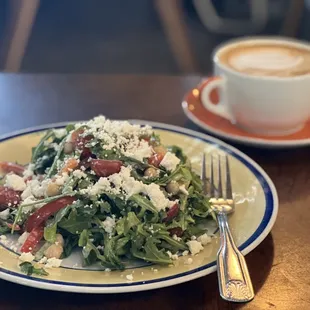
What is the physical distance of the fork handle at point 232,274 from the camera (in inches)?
27.2

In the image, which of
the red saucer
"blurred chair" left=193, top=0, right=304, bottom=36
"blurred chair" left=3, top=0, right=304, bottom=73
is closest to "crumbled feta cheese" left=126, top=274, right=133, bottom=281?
the red saucer

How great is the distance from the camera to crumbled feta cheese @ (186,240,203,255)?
2.64 ft

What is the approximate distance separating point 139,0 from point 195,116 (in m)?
3.18

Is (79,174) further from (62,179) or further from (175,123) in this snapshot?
(175,123)

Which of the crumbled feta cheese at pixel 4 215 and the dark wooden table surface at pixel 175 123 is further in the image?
the crumbled feta cheese at pixel 4 215

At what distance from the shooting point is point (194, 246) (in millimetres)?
809

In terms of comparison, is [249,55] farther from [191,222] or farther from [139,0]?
[139,0]

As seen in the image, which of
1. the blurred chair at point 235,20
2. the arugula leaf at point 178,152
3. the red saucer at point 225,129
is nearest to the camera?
the arugula leaf at point 178,152

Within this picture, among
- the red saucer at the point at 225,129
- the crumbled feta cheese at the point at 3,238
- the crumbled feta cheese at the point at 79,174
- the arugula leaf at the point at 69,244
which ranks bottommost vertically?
the red saucer at the point at 225,129

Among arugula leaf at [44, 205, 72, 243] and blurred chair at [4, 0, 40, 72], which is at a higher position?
arugula leaf at [44, 205, 72, 243]

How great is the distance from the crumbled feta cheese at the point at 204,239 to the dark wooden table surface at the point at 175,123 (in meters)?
0.05

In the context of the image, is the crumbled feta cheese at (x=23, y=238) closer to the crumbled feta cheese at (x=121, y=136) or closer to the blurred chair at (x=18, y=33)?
the crumbled feta cheese at (x=121, y=136)

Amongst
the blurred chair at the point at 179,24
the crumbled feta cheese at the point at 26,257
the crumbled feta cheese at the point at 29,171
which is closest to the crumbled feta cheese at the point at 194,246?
the crumbled feta cheese at the point at 26,257

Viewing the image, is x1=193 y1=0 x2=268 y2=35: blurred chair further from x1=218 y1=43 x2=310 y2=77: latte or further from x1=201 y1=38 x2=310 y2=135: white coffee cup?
x1=201 y1=38 x2=310 y2=135: white coffee cup
